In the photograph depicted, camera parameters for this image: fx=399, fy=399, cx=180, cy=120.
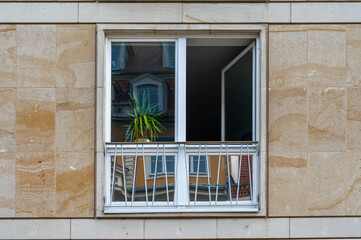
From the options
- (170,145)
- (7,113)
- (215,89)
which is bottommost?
(170,145)

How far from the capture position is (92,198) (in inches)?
243

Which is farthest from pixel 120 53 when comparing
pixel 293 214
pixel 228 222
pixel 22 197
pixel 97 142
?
pixel 293 214

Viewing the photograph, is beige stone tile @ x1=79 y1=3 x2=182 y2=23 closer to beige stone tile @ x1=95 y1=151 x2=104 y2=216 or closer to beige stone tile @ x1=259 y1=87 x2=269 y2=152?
beige stone tile @ x1=259 y1=87 x2=269 y2=152

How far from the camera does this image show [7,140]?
20.3 ft

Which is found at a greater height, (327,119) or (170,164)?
(327,119)

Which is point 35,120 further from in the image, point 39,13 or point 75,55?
point 39,13

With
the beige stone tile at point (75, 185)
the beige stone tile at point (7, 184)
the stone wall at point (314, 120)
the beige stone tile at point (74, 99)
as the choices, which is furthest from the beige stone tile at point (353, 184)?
the beige stone tile at point (7, 184)

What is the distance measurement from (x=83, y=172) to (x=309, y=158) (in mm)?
3515

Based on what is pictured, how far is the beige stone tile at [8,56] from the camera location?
623cm

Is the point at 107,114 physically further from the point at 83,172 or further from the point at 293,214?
the point at 293,214

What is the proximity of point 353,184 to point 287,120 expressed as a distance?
1.43 meters

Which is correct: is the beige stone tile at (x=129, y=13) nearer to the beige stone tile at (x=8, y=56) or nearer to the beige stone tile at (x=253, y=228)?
the beige stone tile at (x=8, y=56)

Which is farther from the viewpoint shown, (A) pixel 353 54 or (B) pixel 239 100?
(B) pixel 239 100

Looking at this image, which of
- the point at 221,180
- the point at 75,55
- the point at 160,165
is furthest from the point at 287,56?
the point at 75,55
